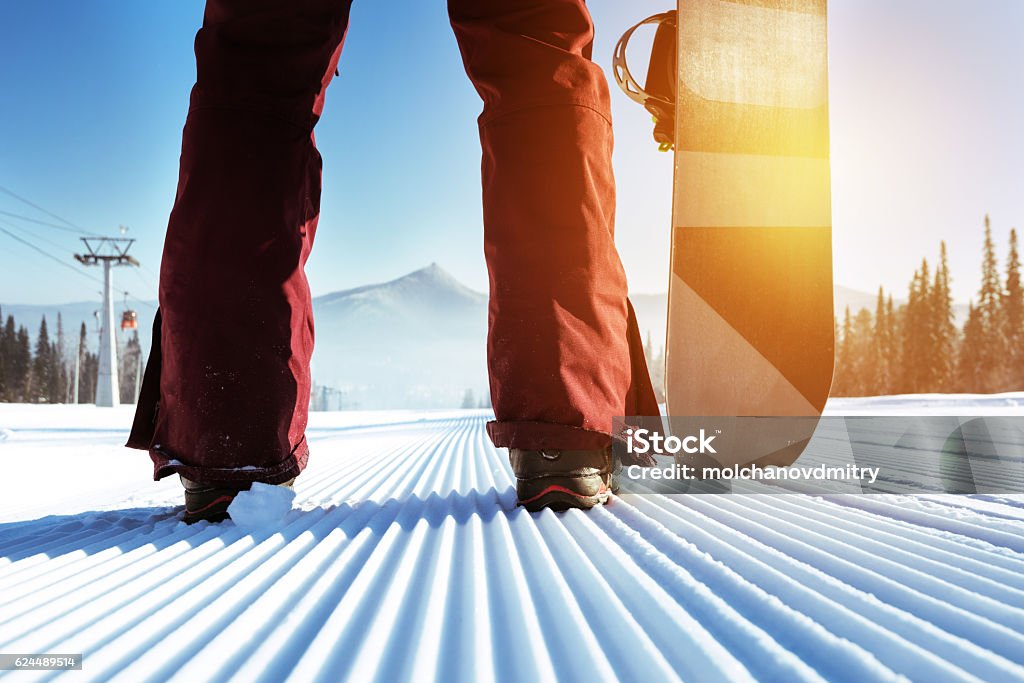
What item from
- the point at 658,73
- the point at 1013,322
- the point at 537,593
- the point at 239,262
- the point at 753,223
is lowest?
the point at 537,593

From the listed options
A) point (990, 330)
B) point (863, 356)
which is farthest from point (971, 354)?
point (863, 356)

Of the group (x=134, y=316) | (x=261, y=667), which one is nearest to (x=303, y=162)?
(x=261, y=667)

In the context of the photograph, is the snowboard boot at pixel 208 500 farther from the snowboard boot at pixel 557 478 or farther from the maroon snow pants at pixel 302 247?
the snowboard boot at pixel 557 478

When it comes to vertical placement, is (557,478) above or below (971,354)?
below

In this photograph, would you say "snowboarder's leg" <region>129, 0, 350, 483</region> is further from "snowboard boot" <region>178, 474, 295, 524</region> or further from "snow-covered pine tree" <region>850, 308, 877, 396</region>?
"snow-covered pine tree" <region>850, 308, 877, 396</region>

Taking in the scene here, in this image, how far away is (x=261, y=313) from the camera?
0.95 meters

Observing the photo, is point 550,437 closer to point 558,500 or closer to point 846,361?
point 558,500

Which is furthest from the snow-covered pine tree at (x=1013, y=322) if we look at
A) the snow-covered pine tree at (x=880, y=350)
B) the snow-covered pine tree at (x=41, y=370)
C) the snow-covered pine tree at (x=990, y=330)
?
the snow-covered pine tree at (x=41, y=370)

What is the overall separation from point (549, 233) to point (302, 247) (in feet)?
1.53

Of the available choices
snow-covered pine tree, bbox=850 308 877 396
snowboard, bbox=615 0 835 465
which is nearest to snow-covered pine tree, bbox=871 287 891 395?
snow-covered pine tree, bbox=850 308 877 396

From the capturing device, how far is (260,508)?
885 mm

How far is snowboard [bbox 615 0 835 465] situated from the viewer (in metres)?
1.35

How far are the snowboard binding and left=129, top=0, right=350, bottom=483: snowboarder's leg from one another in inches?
35.2

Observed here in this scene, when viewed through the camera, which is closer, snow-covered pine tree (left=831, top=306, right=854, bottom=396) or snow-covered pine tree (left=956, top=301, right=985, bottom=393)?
snow-covered pine tree (left=956, top=301, right=985, bottom=393)
